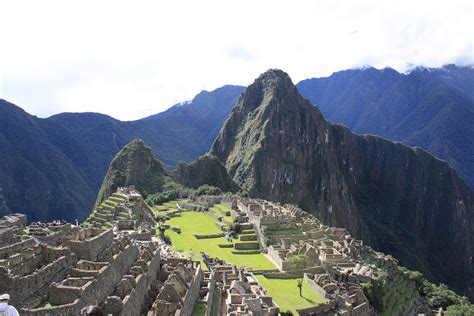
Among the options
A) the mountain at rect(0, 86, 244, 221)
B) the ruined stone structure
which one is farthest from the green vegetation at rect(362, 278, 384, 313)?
the mountain at rect(0, 86, 244, 221)

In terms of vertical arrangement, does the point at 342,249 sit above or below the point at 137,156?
below

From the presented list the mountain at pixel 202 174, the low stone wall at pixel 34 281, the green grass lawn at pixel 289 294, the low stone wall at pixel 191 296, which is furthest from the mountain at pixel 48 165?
the low stone wall at pixel 34 281

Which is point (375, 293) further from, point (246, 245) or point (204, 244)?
point (204, 244)

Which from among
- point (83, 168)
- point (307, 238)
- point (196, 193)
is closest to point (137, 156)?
point (196, 193)

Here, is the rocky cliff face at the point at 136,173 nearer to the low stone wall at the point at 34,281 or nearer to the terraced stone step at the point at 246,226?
the terraced stone step at the point at 246,226

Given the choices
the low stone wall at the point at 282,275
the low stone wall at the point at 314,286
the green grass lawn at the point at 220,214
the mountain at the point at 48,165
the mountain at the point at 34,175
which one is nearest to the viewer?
the low stone wall at the point at 314,286

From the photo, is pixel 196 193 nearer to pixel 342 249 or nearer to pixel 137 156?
pixel 137 156

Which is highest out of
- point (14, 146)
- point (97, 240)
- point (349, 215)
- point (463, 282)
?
point (14, 146)
